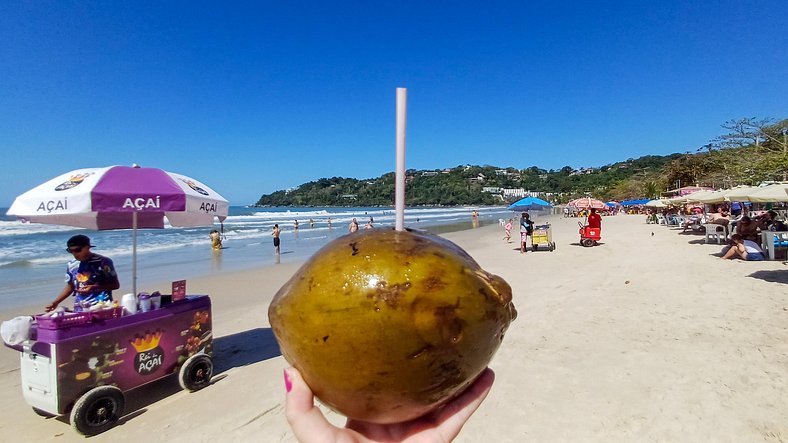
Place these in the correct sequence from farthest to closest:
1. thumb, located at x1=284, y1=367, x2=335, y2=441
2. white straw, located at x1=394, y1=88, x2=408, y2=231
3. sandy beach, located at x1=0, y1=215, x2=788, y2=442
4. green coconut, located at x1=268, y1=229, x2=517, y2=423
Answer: sandy beach, located at x1=0, y1=215, x2=788, y2=442, white straw, located at x1=394, y1=88, x2=408, y2=231, thumb, located at x1=284, y1=367, x2=335, y2=441, green coconut, located at x1=268, y1=229, x2=517, y2=423

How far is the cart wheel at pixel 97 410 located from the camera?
12.5 feet

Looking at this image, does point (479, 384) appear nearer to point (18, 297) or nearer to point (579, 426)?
point (579, 426)

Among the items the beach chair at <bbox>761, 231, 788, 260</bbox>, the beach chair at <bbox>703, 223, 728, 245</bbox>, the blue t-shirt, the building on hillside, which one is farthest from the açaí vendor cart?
the building on hillside

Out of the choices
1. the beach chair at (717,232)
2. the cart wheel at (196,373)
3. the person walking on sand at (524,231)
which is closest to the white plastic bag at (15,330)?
the cart wheel at (196,373)

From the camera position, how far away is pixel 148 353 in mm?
4406

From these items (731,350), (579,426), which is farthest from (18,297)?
(731,350)

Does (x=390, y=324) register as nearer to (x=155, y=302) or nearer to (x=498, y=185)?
(x=155, y=302)

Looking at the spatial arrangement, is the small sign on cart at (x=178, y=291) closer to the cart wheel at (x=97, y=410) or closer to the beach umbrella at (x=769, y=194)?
the cart wheel at (x=97, y=410)

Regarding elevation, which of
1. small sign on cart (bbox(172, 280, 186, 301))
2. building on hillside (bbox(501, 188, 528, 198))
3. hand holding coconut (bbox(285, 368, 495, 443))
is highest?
building on hillside (bbox(501, 188, 528, 198))

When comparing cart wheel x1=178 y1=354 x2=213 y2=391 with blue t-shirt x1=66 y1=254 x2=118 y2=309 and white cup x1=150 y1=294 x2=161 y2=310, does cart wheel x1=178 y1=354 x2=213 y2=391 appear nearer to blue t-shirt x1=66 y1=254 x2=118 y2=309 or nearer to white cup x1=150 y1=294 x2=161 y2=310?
white cup x1=150 y1=294 x2=161 y2=310

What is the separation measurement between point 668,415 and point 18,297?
14842mm

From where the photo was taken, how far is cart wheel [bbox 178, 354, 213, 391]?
4.71 metres

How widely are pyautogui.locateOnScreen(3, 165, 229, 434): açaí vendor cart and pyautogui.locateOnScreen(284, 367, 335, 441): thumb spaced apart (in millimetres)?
3591

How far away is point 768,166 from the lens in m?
14.6
